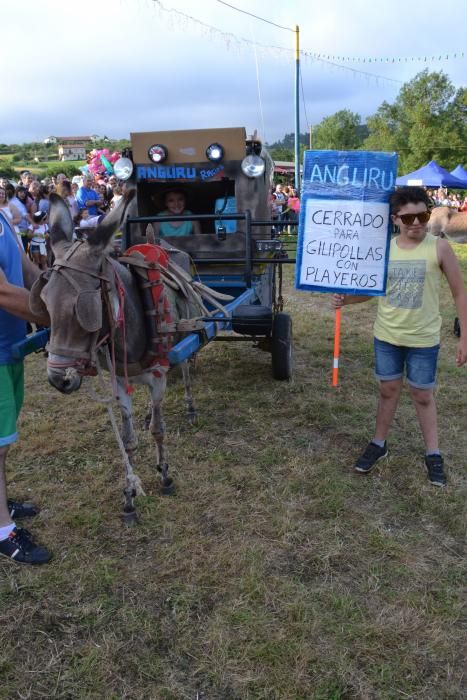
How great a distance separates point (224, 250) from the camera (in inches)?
202

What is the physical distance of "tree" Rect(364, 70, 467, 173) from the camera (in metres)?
35.9

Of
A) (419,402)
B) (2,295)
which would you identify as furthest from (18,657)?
(419,402)

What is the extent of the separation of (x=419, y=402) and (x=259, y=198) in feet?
9.35

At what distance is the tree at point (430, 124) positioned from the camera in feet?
118

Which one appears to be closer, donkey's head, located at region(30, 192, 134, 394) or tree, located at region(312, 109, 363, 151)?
donkey's head, located at region(30, 192, 134, 394)

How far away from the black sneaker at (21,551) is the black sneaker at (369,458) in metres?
2.14

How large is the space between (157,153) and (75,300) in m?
3.46

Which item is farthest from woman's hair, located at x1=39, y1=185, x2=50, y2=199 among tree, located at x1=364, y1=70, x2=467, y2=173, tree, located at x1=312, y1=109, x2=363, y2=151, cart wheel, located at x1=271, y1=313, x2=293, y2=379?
tree, located at x1=312, y1=109, x2=363, y2=151

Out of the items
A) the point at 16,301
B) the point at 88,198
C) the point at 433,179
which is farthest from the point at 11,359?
the point at 433,179

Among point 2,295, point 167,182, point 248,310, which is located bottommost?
point 248,310

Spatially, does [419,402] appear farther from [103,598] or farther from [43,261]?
[43,261]

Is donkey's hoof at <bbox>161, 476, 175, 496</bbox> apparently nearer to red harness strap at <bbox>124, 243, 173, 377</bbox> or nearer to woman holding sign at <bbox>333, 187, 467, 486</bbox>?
red harness strap at <bbox>124, 243, 173, 377</bbox>

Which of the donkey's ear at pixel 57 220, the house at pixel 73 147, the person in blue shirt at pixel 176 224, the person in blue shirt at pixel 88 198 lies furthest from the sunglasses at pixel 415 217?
the house at pixel 73 147

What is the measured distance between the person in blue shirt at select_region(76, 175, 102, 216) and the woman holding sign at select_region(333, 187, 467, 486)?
307 inches
